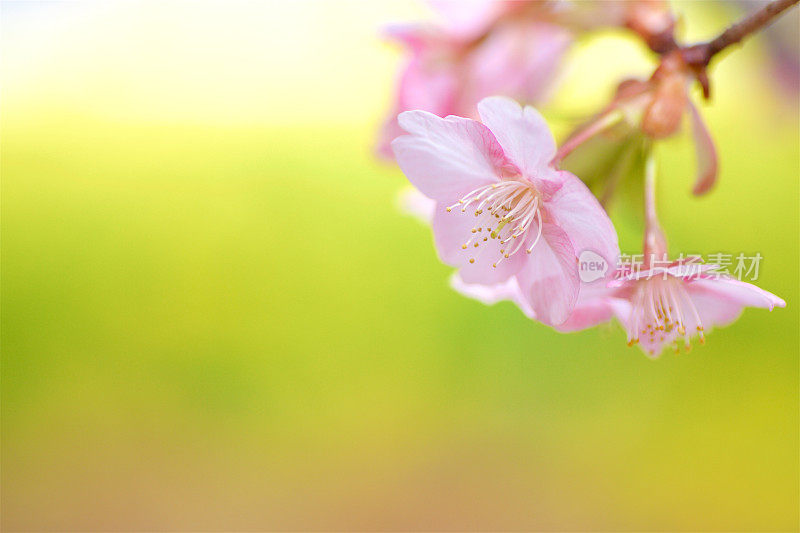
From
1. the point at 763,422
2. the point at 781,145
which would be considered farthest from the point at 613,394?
the point at 781,145

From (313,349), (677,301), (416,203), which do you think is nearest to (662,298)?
(677,301)

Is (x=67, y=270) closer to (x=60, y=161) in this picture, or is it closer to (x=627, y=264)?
(x=60, y=161)

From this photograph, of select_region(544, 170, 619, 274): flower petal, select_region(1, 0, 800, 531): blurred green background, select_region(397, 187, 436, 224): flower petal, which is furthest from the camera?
select_region(1, 0, 800, 531): blurred green background

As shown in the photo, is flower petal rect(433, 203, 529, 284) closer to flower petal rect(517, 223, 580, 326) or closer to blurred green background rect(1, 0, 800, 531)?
flower petal rect(517, 223, 580, 326)

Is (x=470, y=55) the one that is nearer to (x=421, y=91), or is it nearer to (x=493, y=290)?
(x=421, y=91)

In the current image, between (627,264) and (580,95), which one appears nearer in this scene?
(627,264)

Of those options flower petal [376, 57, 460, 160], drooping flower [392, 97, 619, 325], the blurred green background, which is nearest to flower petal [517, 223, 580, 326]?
drooping flower [392, 97, 619, 325]

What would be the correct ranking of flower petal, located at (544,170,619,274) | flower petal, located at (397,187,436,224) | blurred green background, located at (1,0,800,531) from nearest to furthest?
flower petal, located at (544,170,619,274) < flower petal, located at (397,187,436,224) < blurred green background, located at (1,0,800,531)
